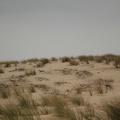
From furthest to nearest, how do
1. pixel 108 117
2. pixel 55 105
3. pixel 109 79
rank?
pixel 109 79, pixel 55 105, pixel 108 117

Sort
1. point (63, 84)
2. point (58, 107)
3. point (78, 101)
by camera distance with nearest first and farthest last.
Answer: point (58, 107) < point (78, 101) < point (63, 84)

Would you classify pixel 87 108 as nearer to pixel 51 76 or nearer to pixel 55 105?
pixel 55 105

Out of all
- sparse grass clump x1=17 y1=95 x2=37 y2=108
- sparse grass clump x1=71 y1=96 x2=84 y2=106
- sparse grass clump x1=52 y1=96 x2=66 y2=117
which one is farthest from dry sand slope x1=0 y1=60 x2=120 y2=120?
sparse grass clump x1=52 y1=96 x2=66 y2=117

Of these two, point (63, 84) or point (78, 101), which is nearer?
point (78, 101)

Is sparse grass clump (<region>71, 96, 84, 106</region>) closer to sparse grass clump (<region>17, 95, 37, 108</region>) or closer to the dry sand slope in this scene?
sparse grass clump (<region>17, 95, 37, 108</region>)

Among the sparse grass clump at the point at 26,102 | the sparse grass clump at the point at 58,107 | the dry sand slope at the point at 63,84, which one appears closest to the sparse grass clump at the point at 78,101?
the sparse grass clump at the point at 58,107

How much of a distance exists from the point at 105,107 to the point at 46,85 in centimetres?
504

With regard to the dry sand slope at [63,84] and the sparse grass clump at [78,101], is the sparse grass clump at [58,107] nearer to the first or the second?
the sparse grass clump at [78,101]

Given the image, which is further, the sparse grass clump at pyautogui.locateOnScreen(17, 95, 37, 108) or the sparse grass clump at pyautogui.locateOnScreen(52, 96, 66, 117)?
the sparse grass clump at pyautogui.locateOnScreen(17, 95, 37, 108)

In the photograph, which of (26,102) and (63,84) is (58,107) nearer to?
(26,102)

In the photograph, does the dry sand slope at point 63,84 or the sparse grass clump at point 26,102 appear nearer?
the sparse grass clump at point 26,102

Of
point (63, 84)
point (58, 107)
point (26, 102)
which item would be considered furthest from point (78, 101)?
point (63, 84)

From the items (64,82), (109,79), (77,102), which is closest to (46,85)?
(64,82)

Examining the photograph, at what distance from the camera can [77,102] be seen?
211 inches
